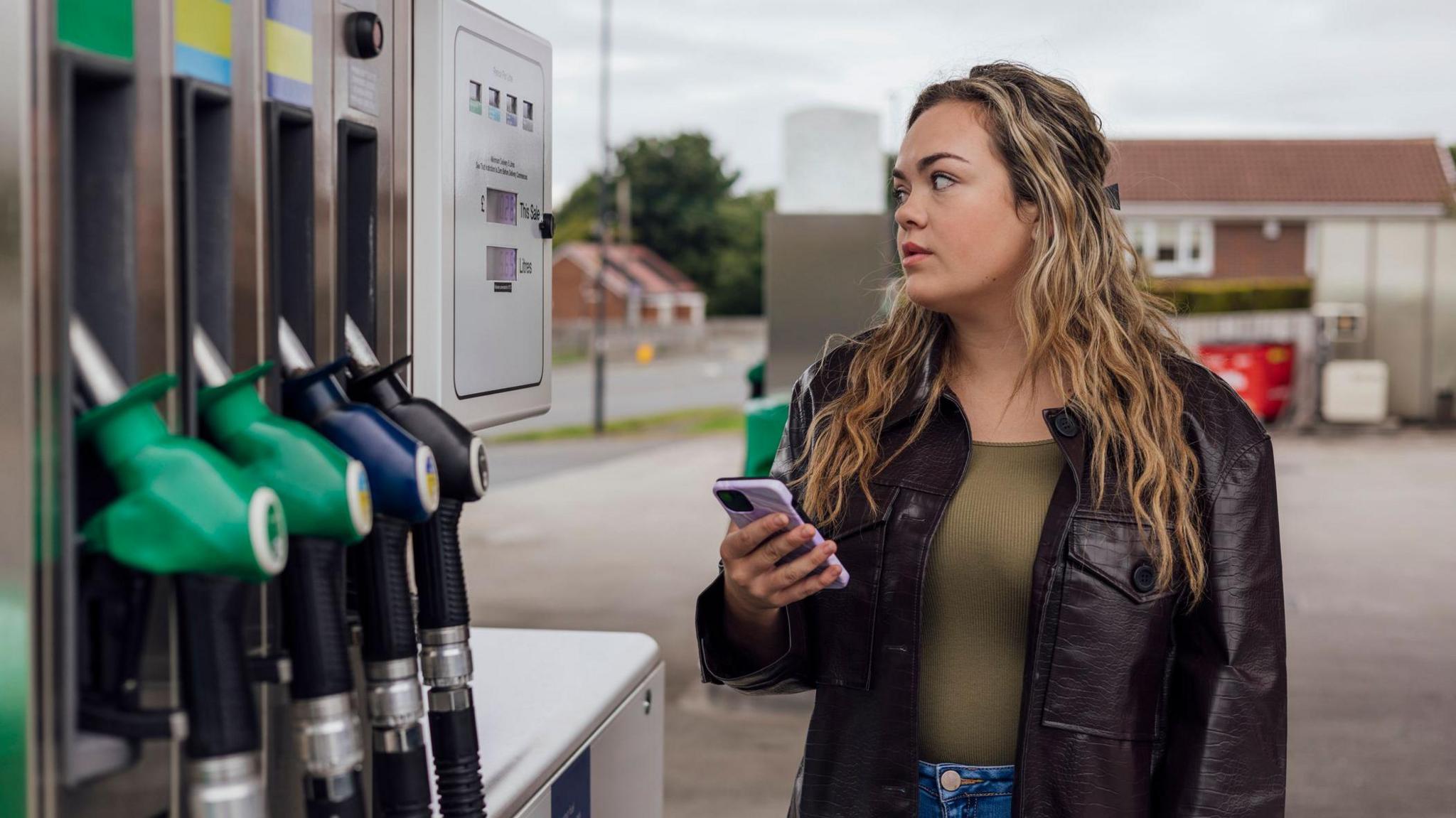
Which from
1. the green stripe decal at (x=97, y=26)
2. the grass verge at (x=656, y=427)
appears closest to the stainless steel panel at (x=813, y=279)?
the green stripe decal at (x=97, y=26)

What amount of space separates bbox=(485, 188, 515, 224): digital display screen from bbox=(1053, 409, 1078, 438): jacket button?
802 mm

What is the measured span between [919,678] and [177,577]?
1.19m

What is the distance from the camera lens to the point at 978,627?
194 cm

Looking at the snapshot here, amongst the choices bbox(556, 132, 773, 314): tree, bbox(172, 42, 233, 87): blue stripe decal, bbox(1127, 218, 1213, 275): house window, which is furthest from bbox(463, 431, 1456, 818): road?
bbox(556, 132, 773, 314): tree

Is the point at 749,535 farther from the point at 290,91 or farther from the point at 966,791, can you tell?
the point at 290,91

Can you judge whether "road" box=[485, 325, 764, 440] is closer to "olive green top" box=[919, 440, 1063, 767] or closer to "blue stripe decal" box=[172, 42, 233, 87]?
"olive green top" box=[919, 440, 1063, 767]

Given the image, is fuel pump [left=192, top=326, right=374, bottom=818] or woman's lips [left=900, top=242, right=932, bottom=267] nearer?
fuel pump [left=192, top=326, right=374, bottom=818]

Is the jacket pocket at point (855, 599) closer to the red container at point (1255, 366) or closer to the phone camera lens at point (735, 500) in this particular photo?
the phone camera lens at point (735, 500)

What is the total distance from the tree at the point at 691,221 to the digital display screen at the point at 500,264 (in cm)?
6496

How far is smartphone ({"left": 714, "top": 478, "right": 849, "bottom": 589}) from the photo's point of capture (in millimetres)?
1584

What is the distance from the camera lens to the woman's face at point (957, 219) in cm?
200

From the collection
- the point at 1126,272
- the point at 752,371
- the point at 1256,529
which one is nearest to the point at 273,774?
the point at 1256,529

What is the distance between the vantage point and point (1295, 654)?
21.7 feet

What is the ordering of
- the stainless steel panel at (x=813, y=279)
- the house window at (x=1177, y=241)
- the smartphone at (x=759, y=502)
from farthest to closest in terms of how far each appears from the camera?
the house window at (x=1177, y=241), the stainless steel panel at (x=813, y=279), the smartphone at (x=759, y=502)
